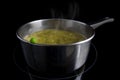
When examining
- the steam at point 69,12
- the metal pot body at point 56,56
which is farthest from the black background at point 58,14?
the metal pot body at point 56,56

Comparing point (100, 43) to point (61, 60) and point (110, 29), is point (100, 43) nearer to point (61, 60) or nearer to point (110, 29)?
point (110, 29)

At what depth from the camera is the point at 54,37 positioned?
Answer: 74 cm

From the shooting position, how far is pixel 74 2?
34.8 inches

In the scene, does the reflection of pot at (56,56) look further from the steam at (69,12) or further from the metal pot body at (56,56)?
the steam at (69,12)

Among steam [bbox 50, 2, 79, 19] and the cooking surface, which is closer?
the cooking surface

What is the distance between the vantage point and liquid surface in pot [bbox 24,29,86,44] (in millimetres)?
708

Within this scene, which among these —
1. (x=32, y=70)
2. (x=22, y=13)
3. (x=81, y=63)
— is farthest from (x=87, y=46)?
(x=22, y=13)

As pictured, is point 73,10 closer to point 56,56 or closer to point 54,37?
point 54,37

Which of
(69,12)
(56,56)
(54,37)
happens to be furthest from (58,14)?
(56,56)

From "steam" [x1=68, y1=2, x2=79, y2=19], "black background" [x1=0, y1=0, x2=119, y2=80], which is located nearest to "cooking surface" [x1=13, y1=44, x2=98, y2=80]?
"black background" [x1=0, y1=0, x2=119, y2=80]

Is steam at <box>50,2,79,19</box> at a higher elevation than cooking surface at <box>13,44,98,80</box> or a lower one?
higher

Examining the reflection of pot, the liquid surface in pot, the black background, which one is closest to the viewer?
the reflection of pot

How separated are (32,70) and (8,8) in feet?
1.00

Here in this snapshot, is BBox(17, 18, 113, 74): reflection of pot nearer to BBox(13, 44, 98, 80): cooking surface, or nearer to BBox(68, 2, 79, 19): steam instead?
BBox(13, 44, 98, 80): cooking surface
